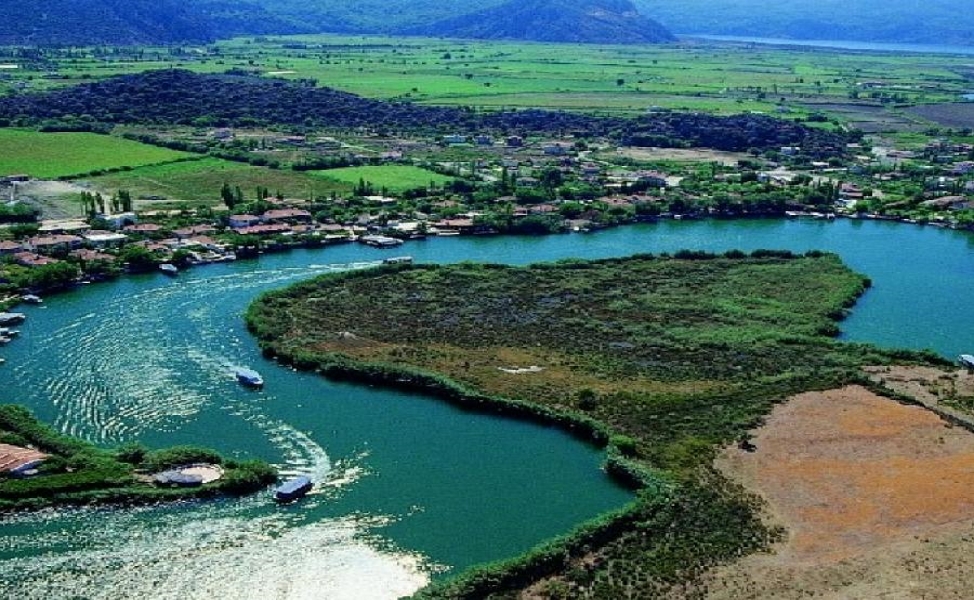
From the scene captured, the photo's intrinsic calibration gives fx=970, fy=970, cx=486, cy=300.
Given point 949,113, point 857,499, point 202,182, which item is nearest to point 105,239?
point 202,182

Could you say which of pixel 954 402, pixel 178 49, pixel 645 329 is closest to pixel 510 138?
pixel 645 329

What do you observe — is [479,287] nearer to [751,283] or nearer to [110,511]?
[751,283]

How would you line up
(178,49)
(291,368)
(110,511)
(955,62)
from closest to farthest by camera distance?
(110,511) < (291,368) < (178,49) < (955,62)

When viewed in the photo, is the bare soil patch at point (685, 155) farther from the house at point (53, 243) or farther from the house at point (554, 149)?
the house at point (53, 243)

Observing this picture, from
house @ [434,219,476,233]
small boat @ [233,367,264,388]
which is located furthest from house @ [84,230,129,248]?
small boat @ [233,367,264,388]

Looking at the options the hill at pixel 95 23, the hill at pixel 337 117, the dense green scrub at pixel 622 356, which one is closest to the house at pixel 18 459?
the dense green scrub at pixel 622 356

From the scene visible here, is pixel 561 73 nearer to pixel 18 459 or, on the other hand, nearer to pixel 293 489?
pixel 293 489

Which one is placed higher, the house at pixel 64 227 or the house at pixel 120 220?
the house at pixel 120 220
